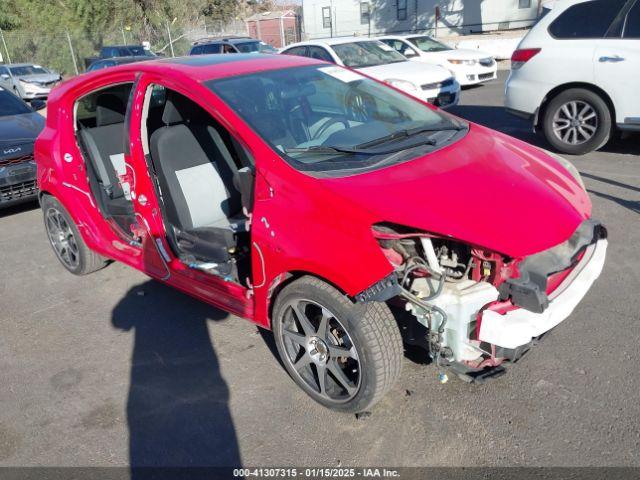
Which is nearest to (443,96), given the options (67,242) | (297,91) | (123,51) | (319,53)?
(319,53)

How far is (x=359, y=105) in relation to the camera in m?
3.76

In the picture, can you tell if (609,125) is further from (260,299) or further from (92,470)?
(92,470)

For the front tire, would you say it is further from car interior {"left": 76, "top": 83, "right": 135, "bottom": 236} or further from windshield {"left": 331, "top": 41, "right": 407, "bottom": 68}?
windshield {"left": 331, "top": 41, "right": 407, "bottom": 68}

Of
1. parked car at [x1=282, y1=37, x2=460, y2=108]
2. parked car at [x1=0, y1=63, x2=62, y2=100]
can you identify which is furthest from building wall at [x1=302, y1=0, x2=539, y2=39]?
parked car at [x1=282, y1=37, x2=460, y2=108]

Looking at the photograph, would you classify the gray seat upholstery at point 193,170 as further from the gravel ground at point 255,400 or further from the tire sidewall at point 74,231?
the tire sidewall at point 74,231

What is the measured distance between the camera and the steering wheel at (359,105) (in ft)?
12.0

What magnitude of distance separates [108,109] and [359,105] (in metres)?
2.18

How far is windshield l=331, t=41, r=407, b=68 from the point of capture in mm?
10586

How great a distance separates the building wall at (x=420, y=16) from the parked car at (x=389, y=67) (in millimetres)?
21107

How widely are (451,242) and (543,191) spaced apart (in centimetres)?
57

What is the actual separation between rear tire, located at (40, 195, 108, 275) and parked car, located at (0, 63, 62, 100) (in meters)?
16.1

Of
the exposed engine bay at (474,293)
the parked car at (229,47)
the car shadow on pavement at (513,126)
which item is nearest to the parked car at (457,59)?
the car shadow on pavement at (513,126)

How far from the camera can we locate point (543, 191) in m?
2.85

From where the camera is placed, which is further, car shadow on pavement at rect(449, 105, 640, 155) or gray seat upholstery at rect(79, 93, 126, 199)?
car shadow on pavement at rect(449, 105, 640, 155)
